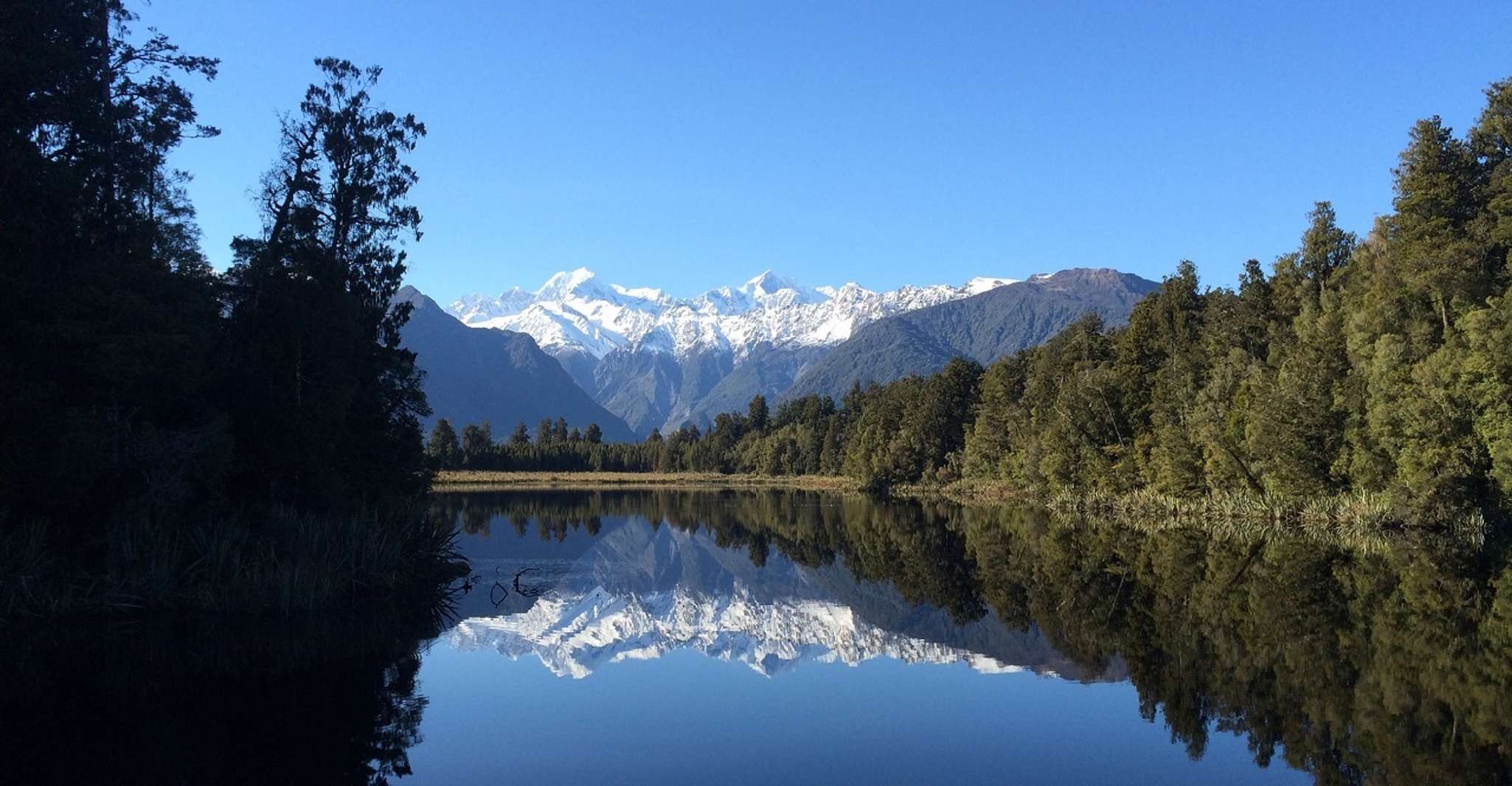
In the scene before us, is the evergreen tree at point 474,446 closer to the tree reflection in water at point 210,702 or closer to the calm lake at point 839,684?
the calm lake at point 839,684

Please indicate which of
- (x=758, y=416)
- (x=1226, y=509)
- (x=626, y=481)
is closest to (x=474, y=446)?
(x=626, y=481)

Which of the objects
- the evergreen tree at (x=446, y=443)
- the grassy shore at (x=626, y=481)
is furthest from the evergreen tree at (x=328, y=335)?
the evergreen tree at (x=446, y=443)

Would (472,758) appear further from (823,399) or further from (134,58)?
(823,399)

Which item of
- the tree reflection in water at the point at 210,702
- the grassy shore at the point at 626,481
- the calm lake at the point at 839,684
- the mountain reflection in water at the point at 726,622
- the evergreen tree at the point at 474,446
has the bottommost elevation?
the grassy shore at the point at 626,481

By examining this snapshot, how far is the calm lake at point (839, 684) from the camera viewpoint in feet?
49.1

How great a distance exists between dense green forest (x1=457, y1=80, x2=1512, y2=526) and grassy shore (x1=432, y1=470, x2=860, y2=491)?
4096 centimetres

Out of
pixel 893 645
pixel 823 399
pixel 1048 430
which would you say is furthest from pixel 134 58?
pixel 823 399

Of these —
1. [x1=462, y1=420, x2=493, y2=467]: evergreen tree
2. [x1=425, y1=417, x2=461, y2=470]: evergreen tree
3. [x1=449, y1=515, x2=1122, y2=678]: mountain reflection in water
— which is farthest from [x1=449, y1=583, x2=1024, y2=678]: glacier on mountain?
[x1=462, y1=420, x2=493, y2=467]: evergreen tree

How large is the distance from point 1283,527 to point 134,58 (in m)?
51.6

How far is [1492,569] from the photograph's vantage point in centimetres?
3328

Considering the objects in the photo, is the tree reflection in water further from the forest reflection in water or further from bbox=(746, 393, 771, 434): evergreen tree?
bbox=(746, 393, 771, 434): evergreen tree

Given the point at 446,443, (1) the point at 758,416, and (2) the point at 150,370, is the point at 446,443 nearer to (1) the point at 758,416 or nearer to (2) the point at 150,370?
(1) the point at 758,416

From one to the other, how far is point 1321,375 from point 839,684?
140 ft

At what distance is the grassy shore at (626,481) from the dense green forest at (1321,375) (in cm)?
4096
